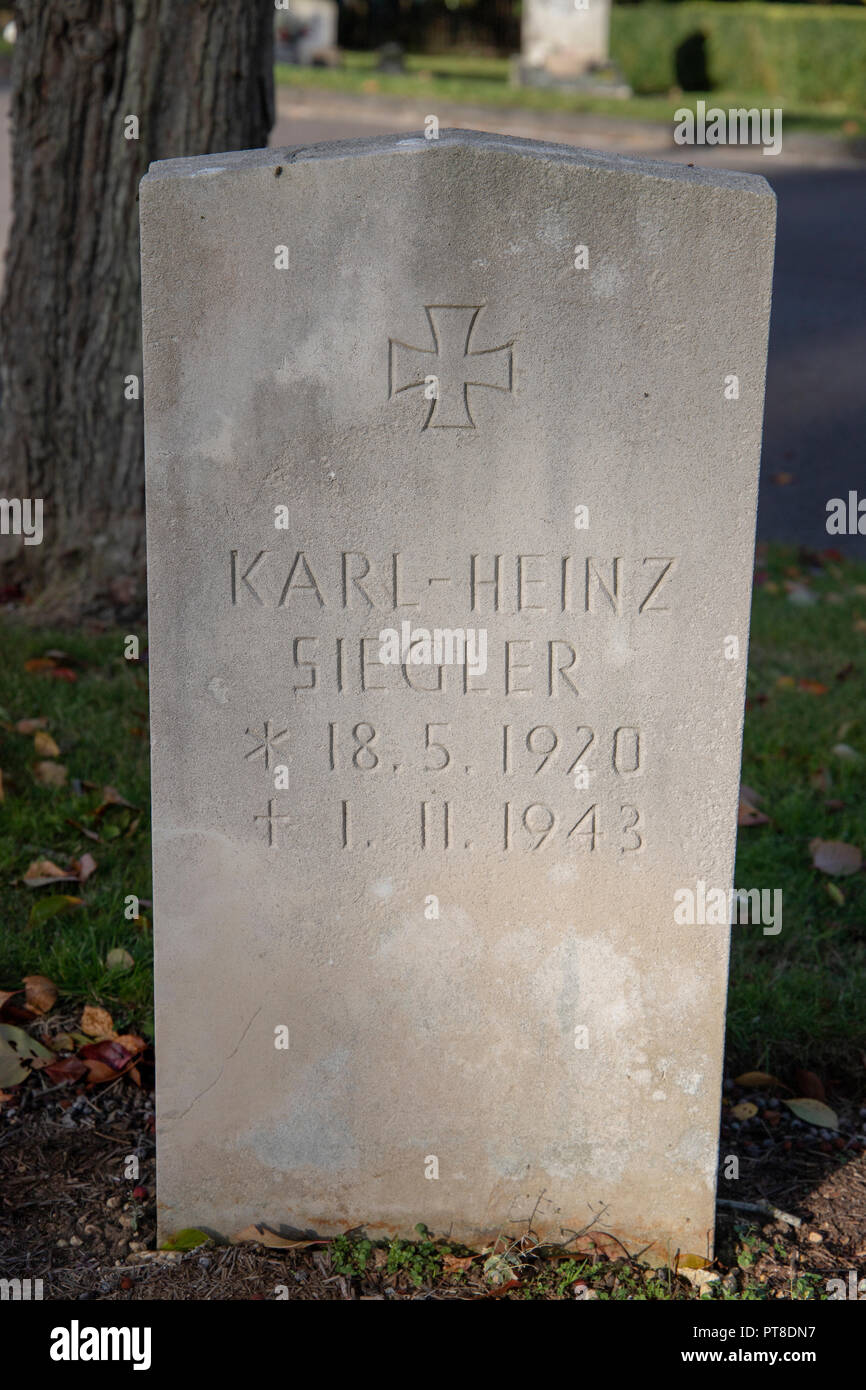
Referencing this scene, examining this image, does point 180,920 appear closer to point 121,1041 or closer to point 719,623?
point 121,1041

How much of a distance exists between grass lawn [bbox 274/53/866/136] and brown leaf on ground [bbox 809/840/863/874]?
542 inches

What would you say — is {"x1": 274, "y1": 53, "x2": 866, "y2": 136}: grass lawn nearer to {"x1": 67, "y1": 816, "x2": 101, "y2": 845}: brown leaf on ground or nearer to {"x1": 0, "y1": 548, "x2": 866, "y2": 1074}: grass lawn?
{"x1": 0, "y1": 548, "x2": 866, "y2": 1074}: grass lawn

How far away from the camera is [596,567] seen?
7.07 feet

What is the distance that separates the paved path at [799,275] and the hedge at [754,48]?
466cm

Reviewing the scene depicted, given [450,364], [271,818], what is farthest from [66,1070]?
[450,364]

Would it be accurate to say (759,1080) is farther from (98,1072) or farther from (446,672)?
(98,1072)

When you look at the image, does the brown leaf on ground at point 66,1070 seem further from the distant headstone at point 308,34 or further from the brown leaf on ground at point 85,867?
the distant headstone at point 308,34

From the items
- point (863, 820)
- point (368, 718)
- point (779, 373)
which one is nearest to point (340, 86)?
point (779, 373)

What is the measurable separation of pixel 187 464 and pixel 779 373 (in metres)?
7.11

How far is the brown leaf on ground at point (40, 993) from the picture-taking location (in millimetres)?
2955

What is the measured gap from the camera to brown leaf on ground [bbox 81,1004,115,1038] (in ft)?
9.48

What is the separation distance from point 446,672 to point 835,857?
185 centimetres

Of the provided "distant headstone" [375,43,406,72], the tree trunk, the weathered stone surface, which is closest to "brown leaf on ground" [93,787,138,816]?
the tree trunk

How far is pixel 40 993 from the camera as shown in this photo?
9.73 ft
